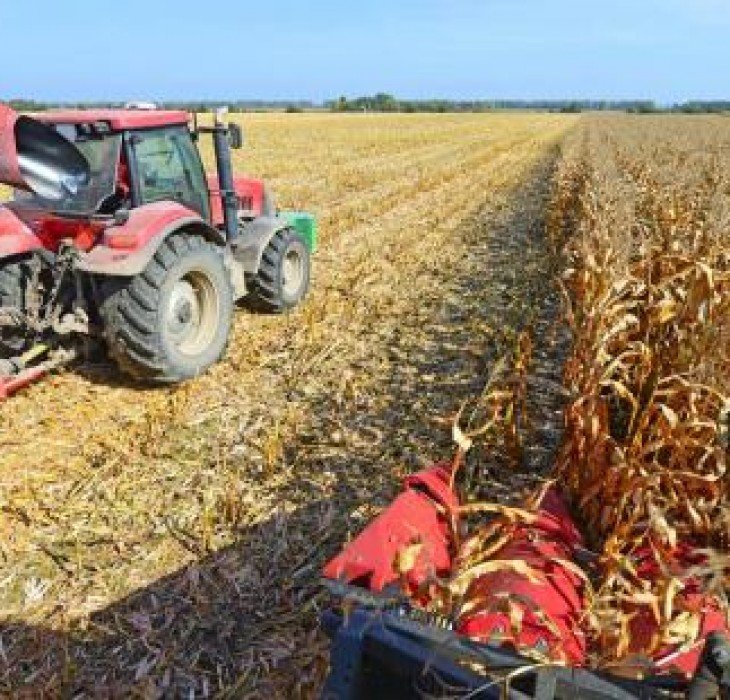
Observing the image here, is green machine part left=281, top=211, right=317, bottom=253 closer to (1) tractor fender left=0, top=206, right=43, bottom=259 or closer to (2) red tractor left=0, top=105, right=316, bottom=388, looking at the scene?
(2) red tractor left=0, top=105, right=316, bottom=388

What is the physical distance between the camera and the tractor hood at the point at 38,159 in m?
4.23

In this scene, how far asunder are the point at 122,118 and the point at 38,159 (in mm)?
535

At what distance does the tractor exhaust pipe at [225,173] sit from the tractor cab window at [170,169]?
225 mm

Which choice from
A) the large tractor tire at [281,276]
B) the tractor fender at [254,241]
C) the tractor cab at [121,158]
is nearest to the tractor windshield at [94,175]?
the tractor cab at [121,158]

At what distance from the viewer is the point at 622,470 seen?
2.98 m

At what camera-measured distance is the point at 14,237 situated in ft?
14.1

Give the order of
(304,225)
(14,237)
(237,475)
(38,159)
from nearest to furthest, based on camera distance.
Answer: (237,475), (14,237), (38,159), (304,225)

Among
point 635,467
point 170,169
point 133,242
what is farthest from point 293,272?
point 635,467

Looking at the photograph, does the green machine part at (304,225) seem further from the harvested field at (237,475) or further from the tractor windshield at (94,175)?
the tractor windshield at (94,175)

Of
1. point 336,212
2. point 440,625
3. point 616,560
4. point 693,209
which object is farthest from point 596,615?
point 336,212

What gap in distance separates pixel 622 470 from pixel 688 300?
1.13 m

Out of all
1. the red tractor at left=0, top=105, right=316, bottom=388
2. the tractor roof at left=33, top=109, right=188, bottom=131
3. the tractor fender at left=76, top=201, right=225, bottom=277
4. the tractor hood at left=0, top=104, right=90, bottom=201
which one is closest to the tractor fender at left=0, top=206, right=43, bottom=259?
the red tractor at left=0, top=105, right=316, bottom=388

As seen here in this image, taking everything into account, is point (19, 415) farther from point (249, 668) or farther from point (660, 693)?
point (660, 693)

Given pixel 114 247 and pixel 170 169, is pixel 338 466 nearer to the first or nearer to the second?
pixel 114 247
